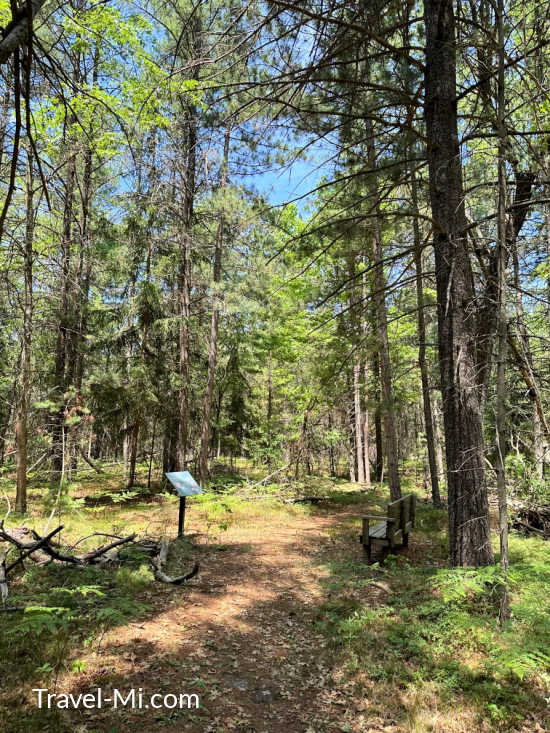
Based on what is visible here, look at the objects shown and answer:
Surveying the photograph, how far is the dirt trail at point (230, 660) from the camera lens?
3.14 metres

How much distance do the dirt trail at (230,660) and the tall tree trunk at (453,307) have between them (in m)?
2.06

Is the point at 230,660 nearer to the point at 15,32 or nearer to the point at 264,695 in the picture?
the point at 264,695

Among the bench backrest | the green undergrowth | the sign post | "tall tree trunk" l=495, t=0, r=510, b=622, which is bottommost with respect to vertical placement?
the green undergrowth

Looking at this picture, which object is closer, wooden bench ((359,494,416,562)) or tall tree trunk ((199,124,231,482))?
wooden bench ((359,494,416,562))

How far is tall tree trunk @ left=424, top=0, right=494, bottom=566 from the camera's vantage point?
15.3 ft

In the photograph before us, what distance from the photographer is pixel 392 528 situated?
6.55 metres

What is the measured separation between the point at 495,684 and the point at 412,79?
7027mm

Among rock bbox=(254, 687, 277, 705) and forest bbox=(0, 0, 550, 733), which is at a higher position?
forest bbox=(0, 0, 550, 733)

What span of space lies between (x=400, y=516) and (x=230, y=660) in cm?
386

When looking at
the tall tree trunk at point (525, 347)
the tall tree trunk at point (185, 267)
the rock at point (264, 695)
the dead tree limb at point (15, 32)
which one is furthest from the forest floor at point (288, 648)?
the tall tree trunk at point (185, 267)

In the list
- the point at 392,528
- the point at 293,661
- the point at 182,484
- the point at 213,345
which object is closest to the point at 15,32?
the point at 293,661

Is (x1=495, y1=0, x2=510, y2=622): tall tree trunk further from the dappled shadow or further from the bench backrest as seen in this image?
the bench backrest

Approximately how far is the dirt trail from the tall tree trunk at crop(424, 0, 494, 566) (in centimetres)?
206

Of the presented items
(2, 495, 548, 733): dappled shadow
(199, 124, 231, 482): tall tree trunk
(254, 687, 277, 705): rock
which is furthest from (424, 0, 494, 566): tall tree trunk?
(199, 124, 231, 482): tall tree trunk
